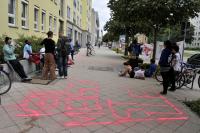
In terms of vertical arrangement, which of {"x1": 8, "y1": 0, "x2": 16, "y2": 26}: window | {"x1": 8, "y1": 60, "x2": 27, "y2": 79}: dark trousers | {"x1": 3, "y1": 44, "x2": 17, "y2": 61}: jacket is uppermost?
{"x1": 8, "y1": 0, "x2": 16, "y2": 26}: window

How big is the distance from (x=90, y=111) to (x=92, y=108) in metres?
0.27

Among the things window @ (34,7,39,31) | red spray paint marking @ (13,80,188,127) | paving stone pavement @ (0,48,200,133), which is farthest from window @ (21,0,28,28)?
red spray paint marking @ (13,80,188,127)

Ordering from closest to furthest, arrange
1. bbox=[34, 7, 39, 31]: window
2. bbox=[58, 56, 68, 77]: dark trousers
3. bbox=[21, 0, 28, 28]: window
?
bbox=[58, 56, 68, 77]: dark trousers, bbox=[21, 0, 28, 28]: window, bbox=[34, 7, 39, 31]: window

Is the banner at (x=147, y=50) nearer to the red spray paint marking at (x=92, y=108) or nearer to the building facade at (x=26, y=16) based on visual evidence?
the building facade at (x=26, y=16)

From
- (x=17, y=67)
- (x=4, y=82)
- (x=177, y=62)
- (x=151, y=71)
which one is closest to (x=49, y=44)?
(x=17, y=67)

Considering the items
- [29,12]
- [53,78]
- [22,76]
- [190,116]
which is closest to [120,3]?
[29,12]

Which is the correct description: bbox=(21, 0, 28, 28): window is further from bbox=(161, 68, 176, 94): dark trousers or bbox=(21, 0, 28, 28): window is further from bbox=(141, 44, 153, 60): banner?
bbox=(161, 68, 176, 94): dark trousers

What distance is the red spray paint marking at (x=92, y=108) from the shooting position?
588cm

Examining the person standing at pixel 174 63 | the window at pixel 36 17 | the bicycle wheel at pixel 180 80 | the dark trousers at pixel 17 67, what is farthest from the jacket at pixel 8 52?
the window at pixel 36 17

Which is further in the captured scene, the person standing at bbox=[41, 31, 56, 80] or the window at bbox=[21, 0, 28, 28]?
the window at bbox=[21, 0, 28, 28]

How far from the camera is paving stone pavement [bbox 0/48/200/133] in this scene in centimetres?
527

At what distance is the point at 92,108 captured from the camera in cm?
665

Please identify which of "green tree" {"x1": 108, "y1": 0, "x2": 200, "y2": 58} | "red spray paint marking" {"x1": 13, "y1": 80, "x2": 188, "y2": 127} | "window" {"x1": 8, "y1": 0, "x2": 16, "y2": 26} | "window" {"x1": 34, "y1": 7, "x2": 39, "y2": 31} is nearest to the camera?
"red spray paint marking" {"x1": 13, "y1": 80, "x2": 188, "y2": 127}

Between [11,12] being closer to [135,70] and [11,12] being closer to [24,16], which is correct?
[24,16]
